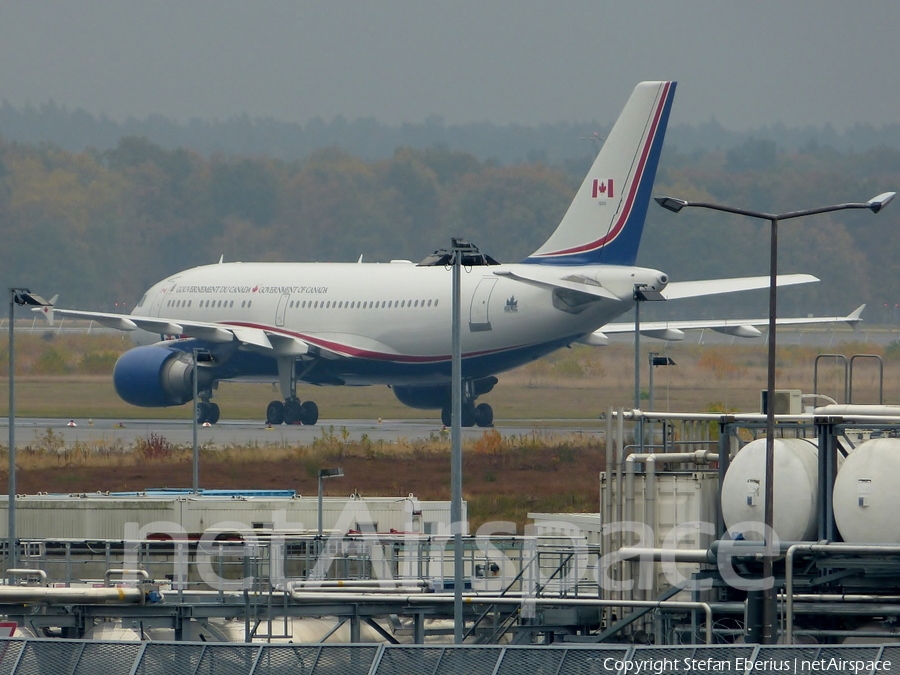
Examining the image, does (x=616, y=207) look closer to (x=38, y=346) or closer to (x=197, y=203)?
(x=38, y=346)

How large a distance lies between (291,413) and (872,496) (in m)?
43.6

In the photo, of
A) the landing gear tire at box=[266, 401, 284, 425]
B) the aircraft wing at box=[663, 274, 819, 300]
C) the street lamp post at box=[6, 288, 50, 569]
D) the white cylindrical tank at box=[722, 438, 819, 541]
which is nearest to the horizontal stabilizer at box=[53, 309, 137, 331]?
the landing gear tire at box=[266, 401, 284, 425]

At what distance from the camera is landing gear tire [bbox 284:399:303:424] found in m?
62.5

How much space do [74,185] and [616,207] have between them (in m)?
112

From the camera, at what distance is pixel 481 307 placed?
58625mm

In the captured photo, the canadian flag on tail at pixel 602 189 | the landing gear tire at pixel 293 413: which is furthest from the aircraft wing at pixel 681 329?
the landing gear tire at pixel 293 413

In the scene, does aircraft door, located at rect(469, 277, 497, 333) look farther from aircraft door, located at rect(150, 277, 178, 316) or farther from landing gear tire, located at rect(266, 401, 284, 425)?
aircraft door, located at rect(150, 277, 178, 316)

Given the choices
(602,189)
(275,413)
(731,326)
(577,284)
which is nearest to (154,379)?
(275,413)

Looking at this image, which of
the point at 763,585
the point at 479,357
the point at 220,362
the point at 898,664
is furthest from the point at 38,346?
the point at 898,664

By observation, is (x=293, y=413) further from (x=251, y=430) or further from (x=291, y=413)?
(x=251, y=430)

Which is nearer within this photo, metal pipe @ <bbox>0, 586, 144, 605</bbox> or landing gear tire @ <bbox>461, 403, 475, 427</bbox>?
metal pipe @ <bbox>0, 586, 144, 605</bbox>

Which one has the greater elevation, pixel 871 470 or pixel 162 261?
pixel 162 261

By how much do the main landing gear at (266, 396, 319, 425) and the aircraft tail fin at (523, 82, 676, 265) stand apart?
11909 mm

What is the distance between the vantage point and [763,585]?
20.7 meters
